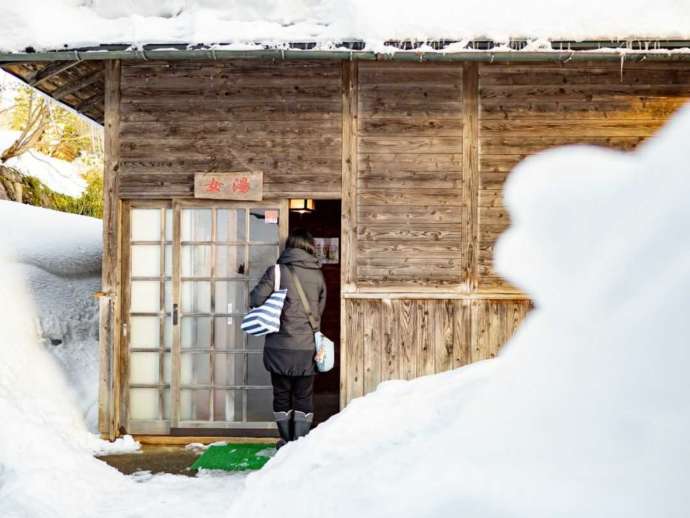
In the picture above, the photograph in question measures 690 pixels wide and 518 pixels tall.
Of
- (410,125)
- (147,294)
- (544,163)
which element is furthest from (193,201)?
(544,163)

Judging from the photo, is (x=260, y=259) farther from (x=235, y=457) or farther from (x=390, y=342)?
(x=235, y=457)

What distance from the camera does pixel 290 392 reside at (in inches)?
257

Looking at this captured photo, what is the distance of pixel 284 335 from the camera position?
21.0 feet

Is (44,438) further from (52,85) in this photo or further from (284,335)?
(52,85)

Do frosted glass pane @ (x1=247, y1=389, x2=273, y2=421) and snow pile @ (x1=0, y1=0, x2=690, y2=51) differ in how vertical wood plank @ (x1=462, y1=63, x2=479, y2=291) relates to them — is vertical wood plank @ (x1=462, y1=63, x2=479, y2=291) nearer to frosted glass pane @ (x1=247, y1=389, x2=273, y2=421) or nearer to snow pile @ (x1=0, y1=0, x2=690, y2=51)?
snow pile @ (x1=0, y1=0, x2=690, y2=51)

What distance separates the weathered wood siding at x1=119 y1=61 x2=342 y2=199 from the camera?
274 inches

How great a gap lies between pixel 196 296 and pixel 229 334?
56 cm

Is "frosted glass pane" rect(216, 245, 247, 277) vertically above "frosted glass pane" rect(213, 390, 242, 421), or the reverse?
"frosted glass pane" rect(216, 245, 247, 277)

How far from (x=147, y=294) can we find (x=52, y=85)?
306cm

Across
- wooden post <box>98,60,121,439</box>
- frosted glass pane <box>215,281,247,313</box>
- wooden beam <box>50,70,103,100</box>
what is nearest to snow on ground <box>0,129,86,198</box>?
wooden beam <box>50,70,103,100</box>

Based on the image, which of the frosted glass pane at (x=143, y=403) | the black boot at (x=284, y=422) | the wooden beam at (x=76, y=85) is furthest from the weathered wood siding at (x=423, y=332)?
the wooden beam at (x=76, y=85)

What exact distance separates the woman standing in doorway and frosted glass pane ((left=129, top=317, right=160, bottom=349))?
58.3 inches

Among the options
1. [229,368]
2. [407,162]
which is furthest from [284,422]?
[407,162]

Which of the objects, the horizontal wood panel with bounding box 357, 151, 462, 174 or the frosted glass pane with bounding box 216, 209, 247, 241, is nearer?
the horizontal wood panel with bounding box 357, 151, 462, 174
